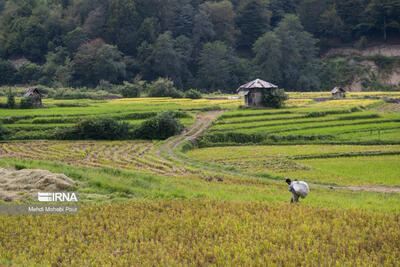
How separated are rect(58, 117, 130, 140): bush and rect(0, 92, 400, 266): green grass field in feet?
14.7

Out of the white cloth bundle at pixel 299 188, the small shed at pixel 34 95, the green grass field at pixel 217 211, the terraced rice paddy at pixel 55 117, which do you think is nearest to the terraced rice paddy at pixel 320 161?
the green grass field at pixel 217 211

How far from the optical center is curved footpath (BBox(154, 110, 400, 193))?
1666cm

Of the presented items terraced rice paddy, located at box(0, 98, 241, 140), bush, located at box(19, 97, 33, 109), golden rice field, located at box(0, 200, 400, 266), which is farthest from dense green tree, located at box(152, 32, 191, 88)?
golden rice field, located at box(0, 200, 400, 266)

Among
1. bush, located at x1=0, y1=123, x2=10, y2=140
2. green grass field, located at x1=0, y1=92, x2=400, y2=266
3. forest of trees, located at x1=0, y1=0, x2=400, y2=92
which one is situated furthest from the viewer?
forest of trees, located at x1=0, y1=0, x2=400, y2=92

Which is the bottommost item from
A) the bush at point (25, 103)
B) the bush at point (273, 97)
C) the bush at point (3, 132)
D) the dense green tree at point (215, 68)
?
the bush at point (3, 132)

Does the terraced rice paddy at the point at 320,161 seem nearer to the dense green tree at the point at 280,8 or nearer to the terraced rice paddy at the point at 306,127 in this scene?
the terraced rice paddy at the point at 306,127

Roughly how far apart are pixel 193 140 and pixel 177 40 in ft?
178

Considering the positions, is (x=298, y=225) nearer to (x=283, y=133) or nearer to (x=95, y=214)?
(x=95, y=214)

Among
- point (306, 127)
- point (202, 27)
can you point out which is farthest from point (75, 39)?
point (306, 127)

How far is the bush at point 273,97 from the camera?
145 feet

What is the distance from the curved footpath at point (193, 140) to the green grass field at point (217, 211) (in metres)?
0.16

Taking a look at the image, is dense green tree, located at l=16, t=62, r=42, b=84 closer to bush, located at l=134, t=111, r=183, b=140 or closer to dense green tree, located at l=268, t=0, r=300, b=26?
bush, located at l=134, t=111, r=183, b=140

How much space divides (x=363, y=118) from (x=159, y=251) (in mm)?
32925

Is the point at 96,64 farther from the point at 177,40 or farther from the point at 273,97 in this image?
the point at 273,97
